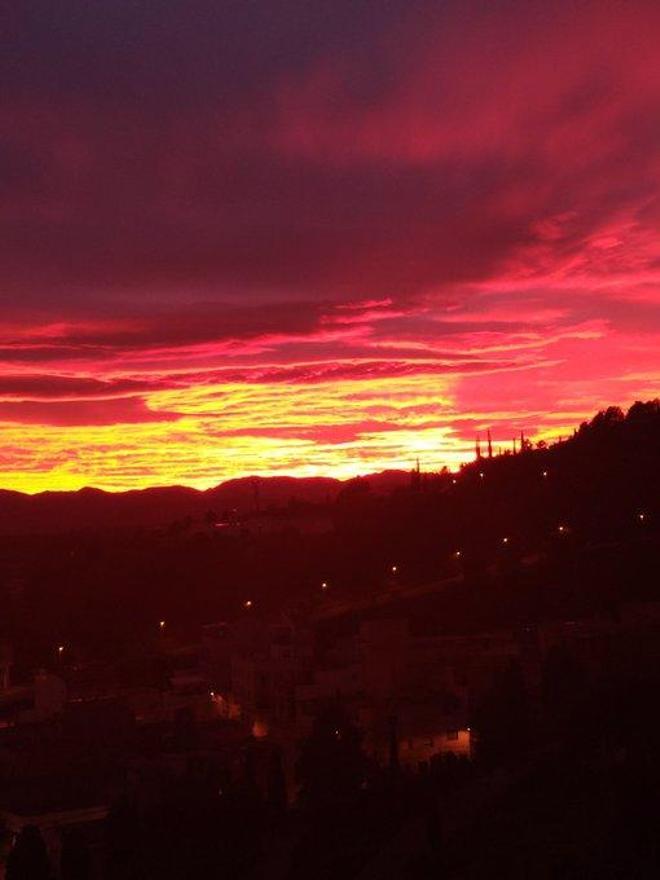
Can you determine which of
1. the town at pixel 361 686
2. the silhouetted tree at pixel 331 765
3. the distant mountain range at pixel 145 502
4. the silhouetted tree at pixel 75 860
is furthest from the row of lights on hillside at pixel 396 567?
the distant mountain range at pixel 145 502

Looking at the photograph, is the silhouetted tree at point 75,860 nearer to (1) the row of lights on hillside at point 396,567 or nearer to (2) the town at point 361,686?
(2) the town at point 361,686

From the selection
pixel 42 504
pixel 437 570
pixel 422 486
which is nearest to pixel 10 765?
pixel 437 570

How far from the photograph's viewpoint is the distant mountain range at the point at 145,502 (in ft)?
274

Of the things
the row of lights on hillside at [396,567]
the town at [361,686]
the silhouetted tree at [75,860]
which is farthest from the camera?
the row of lights on hillside at [396,567]

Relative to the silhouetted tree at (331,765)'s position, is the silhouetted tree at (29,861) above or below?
below

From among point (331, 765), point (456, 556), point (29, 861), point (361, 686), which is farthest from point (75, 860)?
point (456, 556)

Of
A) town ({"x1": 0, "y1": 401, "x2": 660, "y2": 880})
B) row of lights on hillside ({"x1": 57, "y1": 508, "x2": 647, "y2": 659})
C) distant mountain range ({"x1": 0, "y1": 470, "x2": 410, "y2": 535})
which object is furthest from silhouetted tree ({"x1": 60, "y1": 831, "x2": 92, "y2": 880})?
distant mountain range ({"x1": 0, "y1": 470, "x2": 410, "y2": 535})

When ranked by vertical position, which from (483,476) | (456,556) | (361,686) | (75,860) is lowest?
(75,860)

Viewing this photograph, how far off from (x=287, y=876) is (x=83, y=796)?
424 cm

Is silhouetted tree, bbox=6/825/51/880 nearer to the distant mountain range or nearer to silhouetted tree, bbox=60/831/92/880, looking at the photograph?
silhouetted tree, bbox=60/831/92/880

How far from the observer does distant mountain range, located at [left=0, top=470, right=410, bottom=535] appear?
8338 centimetres

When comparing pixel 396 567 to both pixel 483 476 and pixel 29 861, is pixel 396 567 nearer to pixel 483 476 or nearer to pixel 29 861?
pixel 483 476

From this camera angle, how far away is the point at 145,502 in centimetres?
9419

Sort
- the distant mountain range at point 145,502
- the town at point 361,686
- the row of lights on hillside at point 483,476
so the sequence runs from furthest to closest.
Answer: the distant mountain range at point 145,502, the row of lights on hillside at point 483,476, the town at point 361,686
